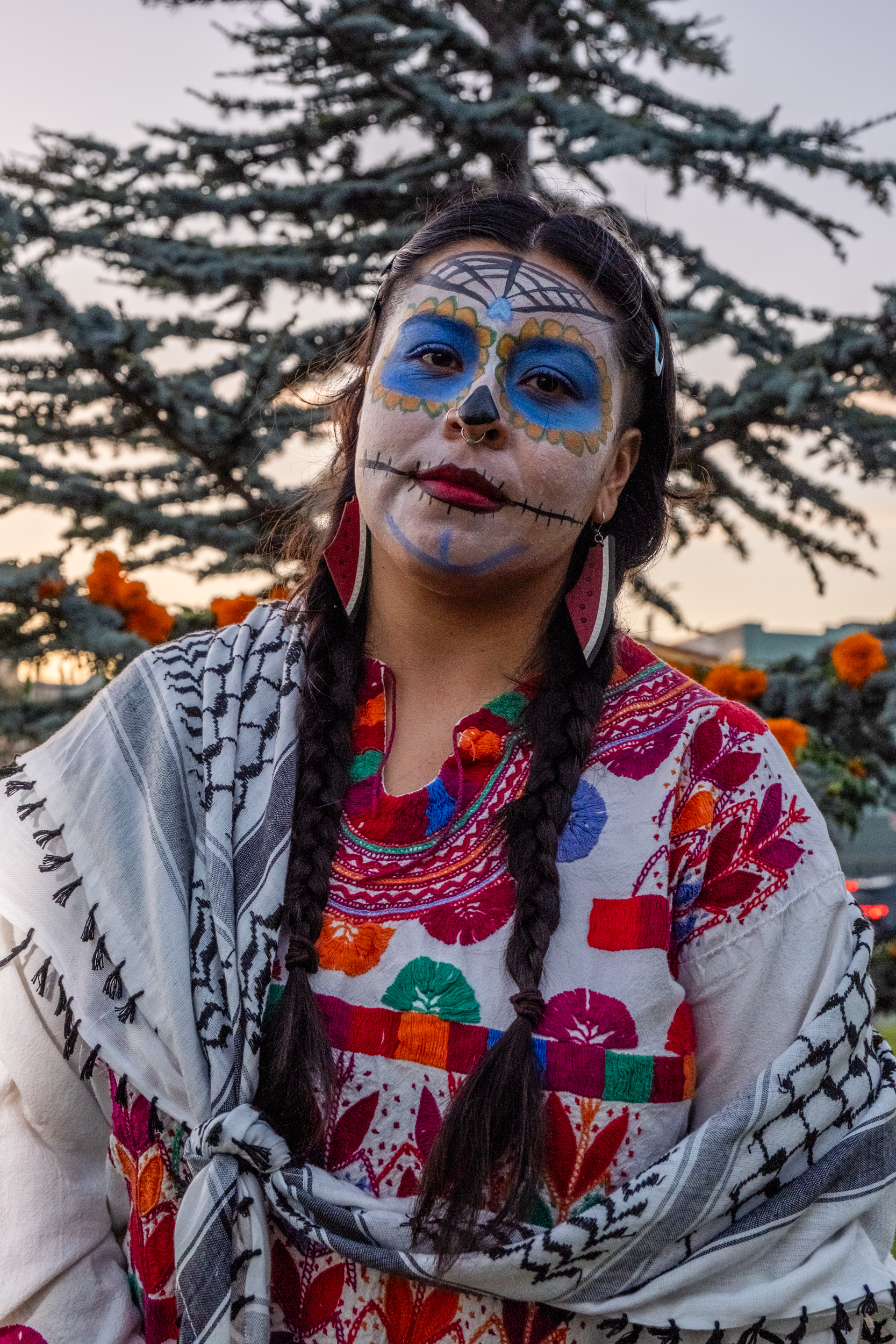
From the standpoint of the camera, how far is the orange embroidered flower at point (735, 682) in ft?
15.4

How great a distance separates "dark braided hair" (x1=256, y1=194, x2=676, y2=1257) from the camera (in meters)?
1.44

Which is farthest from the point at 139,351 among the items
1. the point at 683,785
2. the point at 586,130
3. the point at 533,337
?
the point at 683,785

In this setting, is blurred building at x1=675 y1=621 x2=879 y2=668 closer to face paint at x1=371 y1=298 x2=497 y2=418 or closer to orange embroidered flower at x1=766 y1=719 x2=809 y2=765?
orange embroidered flower at x1=766 y1=719 x2=809 y2=765

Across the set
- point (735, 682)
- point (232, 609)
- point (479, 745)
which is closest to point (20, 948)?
point (479, 745)

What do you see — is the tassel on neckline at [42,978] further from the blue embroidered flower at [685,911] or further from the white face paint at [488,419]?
the blue embroidered flower at [685,911]

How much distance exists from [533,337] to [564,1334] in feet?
4.59

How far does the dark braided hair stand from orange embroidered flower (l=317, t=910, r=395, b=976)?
2 cm

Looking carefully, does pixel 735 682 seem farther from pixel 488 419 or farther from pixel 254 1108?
pixel 254 1108

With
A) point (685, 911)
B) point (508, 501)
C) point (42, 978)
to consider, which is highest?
point (508, 501)

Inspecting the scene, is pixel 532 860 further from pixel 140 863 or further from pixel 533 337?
pixel 533 337

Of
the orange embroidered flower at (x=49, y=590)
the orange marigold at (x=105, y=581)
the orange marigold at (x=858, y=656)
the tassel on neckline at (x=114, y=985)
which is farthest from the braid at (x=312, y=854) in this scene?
the orange marigold at (x=858, y=656)

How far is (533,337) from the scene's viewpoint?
1797 mm

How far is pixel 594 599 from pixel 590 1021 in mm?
676

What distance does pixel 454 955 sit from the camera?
5.08ft
